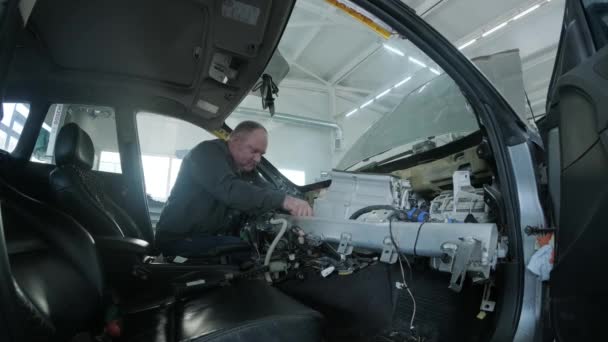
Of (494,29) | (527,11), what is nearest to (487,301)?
(527,11)

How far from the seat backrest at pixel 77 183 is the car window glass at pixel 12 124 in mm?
270

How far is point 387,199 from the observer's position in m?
1.57

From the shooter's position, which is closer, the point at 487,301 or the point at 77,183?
the point at 487,301

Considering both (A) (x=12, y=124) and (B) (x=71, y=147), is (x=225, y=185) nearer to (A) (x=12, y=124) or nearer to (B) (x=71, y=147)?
(B) (x=71, y=147)

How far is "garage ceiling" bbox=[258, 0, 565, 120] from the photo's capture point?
18.4 ft

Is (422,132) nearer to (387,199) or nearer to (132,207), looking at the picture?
(387,199)

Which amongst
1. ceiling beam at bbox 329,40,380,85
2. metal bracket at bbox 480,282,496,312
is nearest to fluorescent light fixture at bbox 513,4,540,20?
ceiling beam at bbox 329,40,380,85

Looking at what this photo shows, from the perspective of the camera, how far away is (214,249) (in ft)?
6.09

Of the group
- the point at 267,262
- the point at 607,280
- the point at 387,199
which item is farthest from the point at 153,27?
the point at 607,280

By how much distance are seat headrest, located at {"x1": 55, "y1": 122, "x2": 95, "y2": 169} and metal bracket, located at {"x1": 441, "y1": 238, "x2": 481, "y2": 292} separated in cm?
170

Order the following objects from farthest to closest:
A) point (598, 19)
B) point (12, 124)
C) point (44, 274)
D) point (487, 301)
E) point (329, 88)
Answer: point (329, 88) → point (12, 124) → point (487, 301) → point (598, 19) → point (44, 274)

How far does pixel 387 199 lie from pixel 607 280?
94cm

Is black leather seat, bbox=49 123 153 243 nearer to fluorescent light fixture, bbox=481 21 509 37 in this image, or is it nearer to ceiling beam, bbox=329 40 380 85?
fluorescent light fixture, bbox=481 21 509 37

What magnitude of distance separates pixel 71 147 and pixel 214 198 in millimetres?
866
